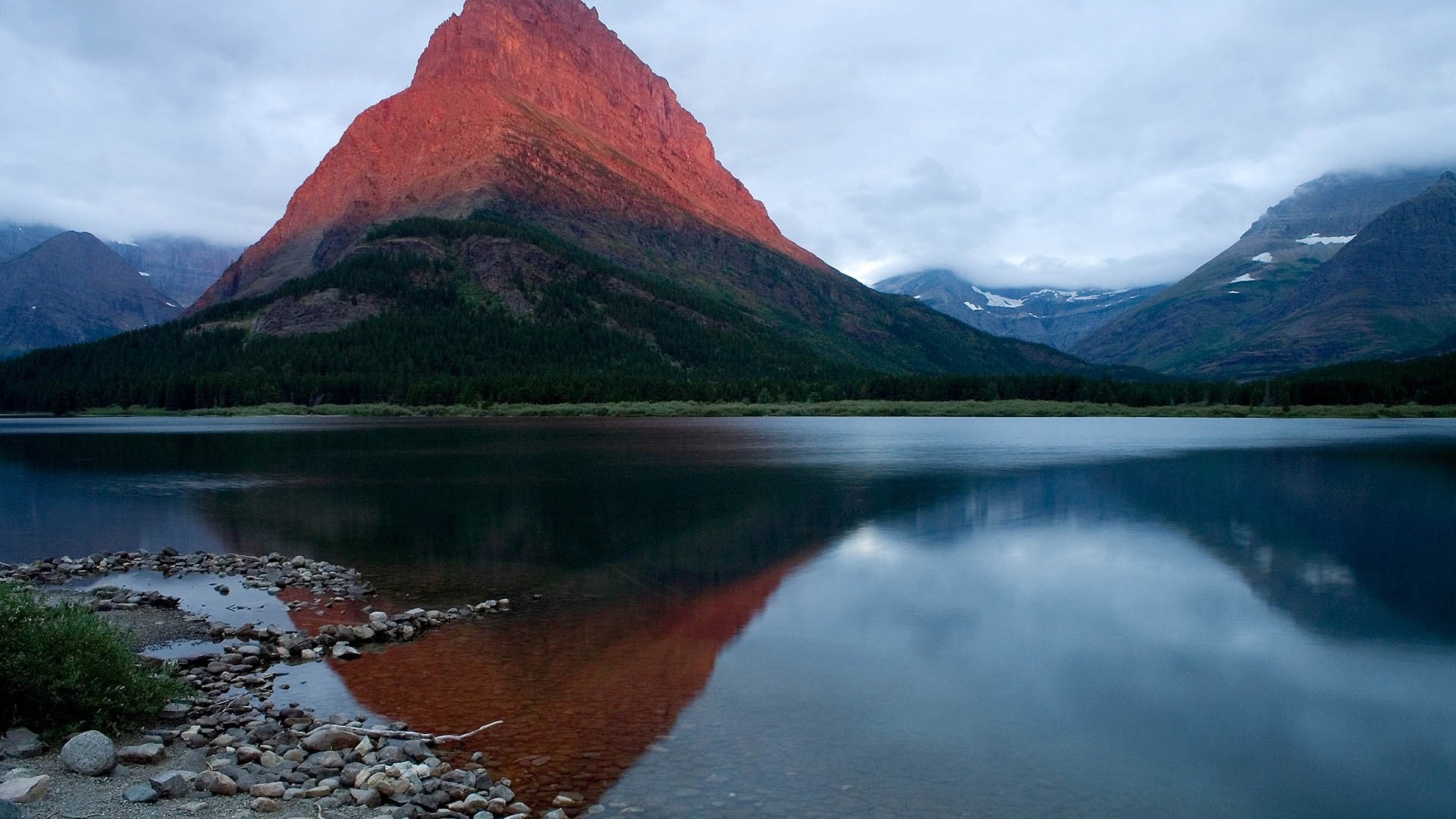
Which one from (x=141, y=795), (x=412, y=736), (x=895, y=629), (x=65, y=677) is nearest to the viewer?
(x=141, y=795)

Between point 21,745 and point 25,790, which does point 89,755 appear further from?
point 25,790

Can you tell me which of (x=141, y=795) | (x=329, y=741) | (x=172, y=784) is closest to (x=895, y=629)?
(x=329, y=741)

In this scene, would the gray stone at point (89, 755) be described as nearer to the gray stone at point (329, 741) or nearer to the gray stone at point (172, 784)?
the gray stone at point (172, 784)

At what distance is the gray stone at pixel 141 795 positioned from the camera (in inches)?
375

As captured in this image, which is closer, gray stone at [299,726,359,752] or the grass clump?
the grass clump

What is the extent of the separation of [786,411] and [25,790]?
157 metres

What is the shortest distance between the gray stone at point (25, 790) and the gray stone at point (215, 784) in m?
1.44

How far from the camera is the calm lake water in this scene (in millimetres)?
11758

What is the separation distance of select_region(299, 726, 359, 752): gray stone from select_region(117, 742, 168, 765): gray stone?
66.2 inches

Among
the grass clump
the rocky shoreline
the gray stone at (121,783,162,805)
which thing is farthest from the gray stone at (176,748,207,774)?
the grass clump

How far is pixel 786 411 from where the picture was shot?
165000 mm

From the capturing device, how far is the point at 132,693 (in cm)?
1230

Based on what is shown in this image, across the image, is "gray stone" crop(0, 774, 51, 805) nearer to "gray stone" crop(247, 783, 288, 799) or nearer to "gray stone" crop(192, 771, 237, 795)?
"gray stone" crop(192, 771, 237, 795)

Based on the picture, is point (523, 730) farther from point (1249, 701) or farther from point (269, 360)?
point (269, 360)
